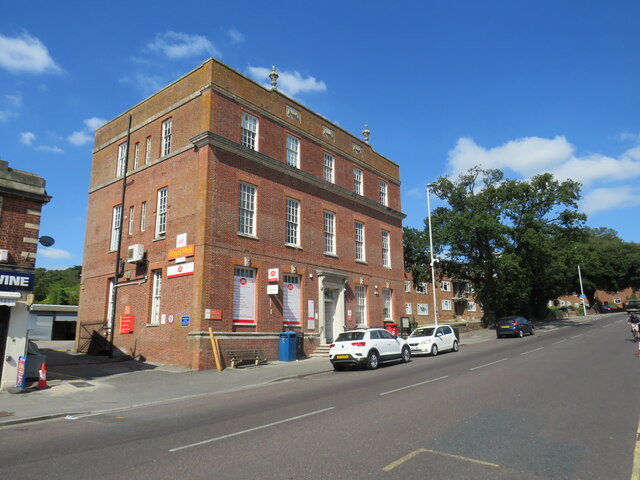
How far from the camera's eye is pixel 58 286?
6781cm

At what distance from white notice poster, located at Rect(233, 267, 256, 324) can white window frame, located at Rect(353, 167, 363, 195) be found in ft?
35.7

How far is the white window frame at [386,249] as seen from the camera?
101ft

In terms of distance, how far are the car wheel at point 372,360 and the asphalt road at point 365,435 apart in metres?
5.00

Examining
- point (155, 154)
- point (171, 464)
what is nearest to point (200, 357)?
point (155, 154)

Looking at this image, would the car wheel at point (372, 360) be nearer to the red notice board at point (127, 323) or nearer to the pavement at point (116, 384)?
the pavement at point (116, 384)

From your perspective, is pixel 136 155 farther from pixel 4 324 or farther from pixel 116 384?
pixel 116 384

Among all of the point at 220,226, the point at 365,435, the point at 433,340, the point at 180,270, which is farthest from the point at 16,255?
the point at 433,340

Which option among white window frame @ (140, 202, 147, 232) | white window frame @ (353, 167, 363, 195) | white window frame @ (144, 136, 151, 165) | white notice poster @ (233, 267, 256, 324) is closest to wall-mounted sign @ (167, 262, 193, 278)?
white notice poster @ (233, 267, 256, 324)

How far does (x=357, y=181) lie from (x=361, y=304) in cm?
788

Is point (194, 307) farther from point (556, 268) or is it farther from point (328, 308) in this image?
point (556, 268)

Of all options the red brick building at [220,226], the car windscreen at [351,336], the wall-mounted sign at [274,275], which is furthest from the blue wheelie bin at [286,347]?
the car windscreen at [351,336]

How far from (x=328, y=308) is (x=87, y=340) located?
502 inches

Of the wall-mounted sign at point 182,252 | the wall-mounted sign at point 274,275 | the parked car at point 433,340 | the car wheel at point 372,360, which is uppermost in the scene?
the wall-mounted sign at point 182,252

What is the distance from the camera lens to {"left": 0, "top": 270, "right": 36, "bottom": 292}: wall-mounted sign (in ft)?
43.2
